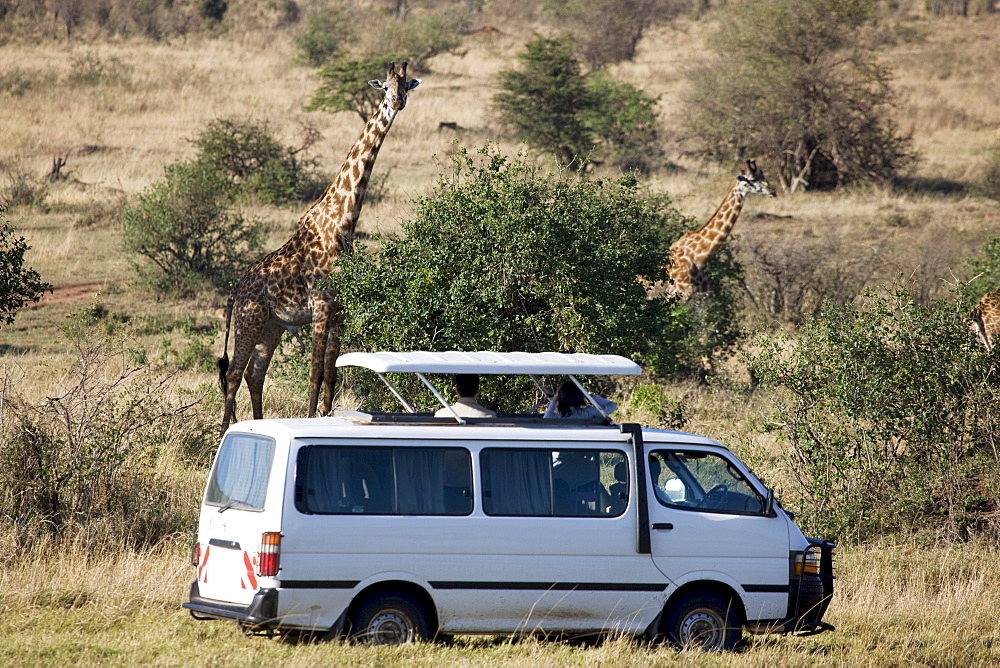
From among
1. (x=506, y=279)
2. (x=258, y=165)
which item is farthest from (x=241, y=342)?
(x=258, y=165)

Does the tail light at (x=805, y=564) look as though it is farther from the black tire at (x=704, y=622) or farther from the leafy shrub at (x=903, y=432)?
the leafy shrub at (x=903, y=432)

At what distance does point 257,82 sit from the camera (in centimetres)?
4153

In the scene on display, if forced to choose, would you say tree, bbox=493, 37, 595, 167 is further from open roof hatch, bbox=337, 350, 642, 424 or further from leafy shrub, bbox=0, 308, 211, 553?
open roof hatch, bbox=337, 350, 642, 424

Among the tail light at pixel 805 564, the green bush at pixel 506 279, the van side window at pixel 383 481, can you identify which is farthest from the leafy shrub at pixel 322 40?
the tail light at pixel 805 564

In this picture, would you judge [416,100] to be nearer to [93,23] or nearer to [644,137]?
[644,137]

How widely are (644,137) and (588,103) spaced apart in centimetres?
191

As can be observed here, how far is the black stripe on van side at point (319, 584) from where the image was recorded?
6605mm

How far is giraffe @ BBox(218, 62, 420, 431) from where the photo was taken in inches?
496

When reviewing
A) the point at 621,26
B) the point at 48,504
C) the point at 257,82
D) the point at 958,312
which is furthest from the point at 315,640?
the point at 621,26

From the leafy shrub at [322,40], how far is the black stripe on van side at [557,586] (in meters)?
39.6

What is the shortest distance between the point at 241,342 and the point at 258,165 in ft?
51.7

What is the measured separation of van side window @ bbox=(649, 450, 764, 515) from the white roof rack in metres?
0.61

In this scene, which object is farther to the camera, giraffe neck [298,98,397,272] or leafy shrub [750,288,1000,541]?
giraffe neck [298,98,397,272]

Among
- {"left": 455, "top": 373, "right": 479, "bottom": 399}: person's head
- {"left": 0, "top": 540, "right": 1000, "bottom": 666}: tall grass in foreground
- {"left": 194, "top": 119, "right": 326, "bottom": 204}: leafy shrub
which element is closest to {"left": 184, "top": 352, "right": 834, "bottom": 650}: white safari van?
{"left": 0, "top": 540, "right": 1000, "bottom": 666}: tall grass in foreground
